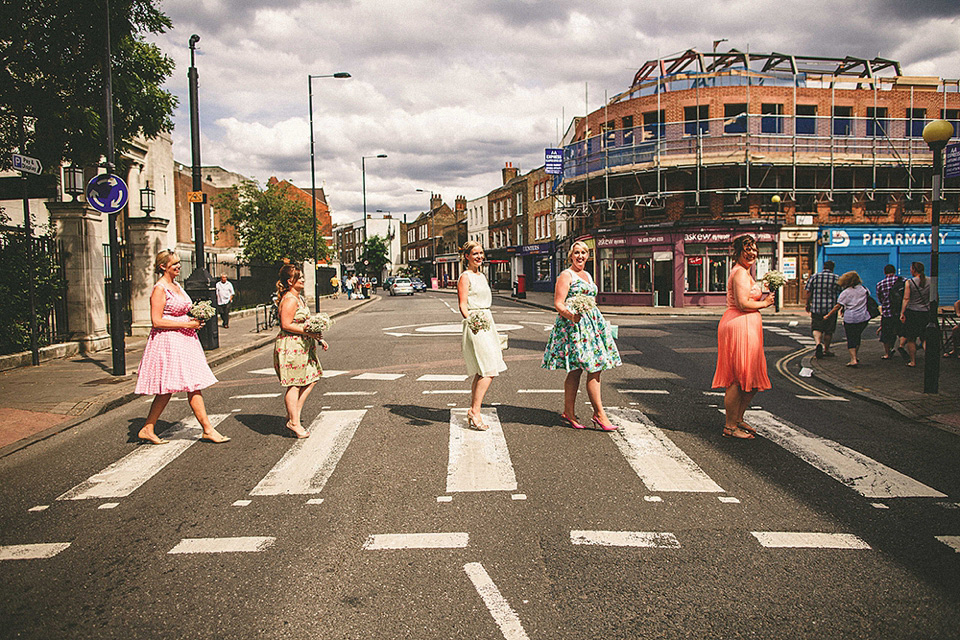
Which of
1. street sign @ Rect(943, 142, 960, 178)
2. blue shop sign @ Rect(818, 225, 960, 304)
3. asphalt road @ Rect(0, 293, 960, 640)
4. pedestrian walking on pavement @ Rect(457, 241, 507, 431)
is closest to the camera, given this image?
asphalt road @ Rect(0, 293, 960, 640)

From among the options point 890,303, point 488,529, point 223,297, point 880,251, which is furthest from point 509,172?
point 488,529

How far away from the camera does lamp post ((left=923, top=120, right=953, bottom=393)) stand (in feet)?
27.2

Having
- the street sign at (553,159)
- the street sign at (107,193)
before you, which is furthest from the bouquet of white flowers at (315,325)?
the street sign at (553,159)

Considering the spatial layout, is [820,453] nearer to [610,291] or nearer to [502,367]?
[502,367]

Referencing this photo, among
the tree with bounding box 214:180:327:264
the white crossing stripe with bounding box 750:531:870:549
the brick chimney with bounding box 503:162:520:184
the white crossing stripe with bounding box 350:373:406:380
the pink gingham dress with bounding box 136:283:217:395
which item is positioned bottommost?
the white crossing stripe with bounding box 750:531:870:549

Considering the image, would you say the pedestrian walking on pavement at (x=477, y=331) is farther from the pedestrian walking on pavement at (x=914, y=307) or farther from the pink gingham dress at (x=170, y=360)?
the pedestrian walking on pavement at (x=914, y=307)

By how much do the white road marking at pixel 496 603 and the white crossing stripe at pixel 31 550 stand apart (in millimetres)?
2473

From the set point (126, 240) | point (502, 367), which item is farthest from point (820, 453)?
point (126, 240)

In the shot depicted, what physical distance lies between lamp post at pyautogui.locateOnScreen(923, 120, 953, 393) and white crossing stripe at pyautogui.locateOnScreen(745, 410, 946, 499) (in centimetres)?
279

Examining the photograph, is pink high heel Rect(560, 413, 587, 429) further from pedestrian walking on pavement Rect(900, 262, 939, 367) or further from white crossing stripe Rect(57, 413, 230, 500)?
pedestrian walking on pavement Rect(900, 262, 939, 367)

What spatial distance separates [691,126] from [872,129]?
9.14 m

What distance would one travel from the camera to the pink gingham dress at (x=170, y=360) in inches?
239

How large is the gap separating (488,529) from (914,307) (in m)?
9.67

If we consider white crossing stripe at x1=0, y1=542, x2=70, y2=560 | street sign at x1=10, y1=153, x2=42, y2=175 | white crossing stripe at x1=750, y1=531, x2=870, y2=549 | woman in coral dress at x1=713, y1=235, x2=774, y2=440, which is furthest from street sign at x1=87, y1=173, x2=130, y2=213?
white crossing stripe at x1=750, y1=531, x2=870, y2=549
